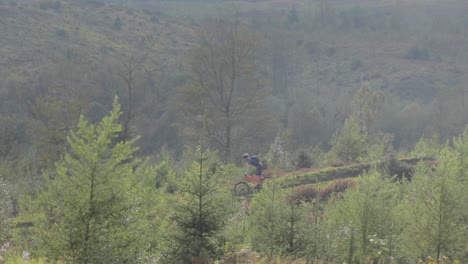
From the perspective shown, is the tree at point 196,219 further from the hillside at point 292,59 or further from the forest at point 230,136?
the hillside at point 292,59

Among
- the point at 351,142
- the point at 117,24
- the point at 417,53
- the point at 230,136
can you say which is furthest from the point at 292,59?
the point at 351,142

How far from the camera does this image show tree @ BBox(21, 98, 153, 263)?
5926mm

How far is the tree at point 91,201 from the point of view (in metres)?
5.93

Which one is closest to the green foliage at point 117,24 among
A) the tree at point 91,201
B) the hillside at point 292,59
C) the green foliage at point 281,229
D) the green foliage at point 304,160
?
the hillside at point 292,59

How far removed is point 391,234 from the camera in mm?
9180

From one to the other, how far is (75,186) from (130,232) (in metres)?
A: 0.83

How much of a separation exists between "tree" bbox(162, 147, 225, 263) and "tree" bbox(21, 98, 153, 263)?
1471 millimetres

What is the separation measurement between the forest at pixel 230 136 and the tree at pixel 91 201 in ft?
0.06

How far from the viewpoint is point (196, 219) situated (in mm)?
7688

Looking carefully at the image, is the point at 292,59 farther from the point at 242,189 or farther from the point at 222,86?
the point at 242,189

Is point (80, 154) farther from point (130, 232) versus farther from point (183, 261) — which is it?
point (183, 261)

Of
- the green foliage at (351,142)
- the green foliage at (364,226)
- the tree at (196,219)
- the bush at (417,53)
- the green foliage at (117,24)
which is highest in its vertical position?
the tree at (196,219)

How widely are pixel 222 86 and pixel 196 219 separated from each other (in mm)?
26885

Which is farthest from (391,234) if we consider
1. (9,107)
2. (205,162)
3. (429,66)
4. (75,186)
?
(429,66)
